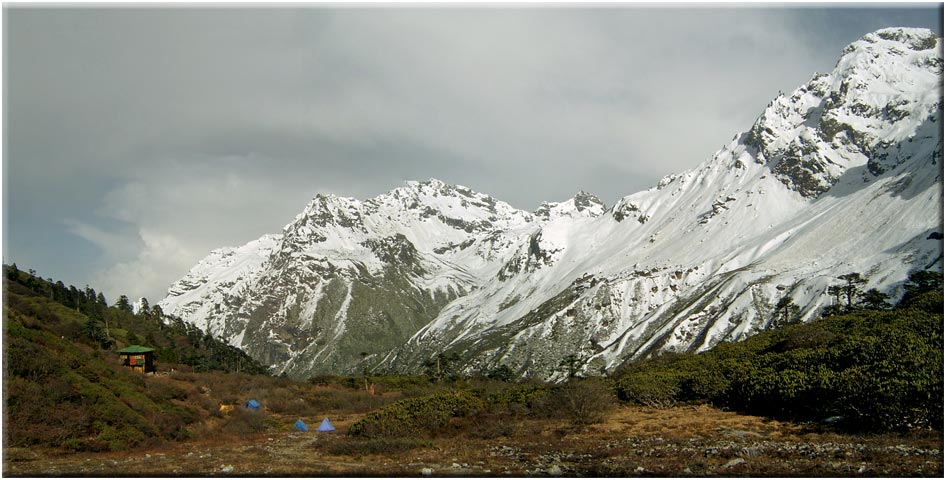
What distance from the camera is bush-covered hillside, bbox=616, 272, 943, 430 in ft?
88.0

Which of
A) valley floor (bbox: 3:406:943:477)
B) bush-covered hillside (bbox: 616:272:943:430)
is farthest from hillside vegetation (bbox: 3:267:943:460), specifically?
valley floor (bbox: 3:406:943:477)

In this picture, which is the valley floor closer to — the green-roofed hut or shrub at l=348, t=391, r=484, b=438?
shrub at l=348, t=391, r=484, b=438

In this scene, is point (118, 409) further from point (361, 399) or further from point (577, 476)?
point (361, 399)

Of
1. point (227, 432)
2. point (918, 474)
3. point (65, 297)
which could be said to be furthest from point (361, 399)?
point (65, 297)

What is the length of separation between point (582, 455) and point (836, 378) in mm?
14750

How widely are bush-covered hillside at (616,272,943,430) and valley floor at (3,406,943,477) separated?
140 cm

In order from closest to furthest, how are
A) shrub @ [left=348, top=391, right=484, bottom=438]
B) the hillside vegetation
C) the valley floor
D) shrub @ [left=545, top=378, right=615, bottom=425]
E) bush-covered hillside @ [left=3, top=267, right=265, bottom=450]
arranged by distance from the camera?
1. the valley floor
2. the hillside vegetation
3. bush-covered hillside @ [left=3, top=267, right=265, bottom=450]
4. shrub @ [left=545, top=378, right=615, bottom=425]
5. shrub @ [left=348, top=391, right=484, bottom=438]

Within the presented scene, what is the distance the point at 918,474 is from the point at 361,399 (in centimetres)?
6641

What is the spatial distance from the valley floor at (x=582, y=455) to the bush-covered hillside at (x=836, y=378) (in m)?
1.40

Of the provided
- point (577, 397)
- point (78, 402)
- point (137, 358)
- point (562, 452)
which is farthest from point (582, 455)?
point (137, 358)

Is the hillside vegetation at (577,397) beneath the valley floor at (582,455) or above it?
above

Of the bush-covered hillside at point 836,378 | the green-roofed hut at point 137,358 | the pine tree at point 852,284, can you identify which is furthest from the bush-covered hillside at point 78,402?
the pine tree at point 852,284

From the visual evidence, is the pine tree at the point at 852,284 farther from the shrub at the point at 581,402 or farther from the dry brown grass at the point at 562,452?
the dry brown grass at the point at 562,452

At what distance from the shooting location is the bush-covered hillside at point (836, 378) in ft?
88.0
